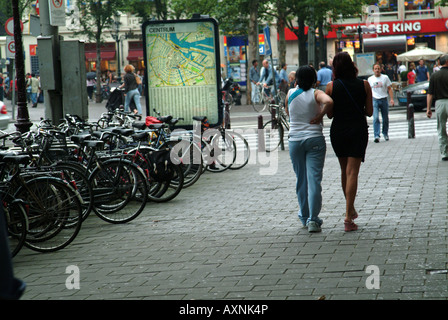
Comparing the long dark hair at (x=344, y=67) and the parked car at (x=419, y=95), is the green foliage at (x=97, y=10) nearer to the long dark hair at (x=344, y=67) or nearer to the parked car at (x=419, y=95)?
the parked car at (x=419, y=95)

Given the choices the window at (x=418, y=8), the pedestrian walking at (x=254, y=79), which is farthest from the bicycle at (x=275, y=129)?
the window at (x=418, y=8)

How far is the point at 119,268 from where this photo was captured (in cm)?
643

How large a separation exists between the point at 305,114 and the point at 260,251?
5.42 ft

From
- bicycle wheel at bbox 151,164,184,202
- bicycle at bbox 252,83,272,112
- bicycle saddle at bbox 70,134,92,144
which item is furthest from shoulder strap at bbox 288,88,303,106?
bicycle at bbox 252,83,272,112

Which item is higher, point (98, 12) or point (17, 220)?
point (98, 12)

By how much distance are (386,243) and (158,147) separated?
441cm

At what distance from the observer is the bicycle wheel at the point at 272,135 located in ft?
53.7

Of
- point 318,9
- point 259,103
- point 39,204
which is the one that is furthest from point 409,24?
point 39,204

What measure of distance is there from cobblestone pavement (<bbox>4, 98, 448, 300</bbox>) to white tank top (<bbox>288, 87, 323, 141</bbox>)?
1.01 meters

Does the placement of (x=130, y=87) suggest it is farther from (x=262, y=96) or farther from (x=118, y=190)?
(x=118, y=190)

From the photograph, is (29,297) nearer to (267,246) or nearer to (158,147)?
(267,246)

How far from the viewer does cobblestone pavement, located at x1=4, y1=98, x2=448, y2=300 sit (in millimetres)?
5477

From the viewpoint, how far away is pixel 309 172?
7.59 meters

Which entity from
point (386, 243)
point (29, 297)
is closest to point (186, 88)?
point (386, 243)
